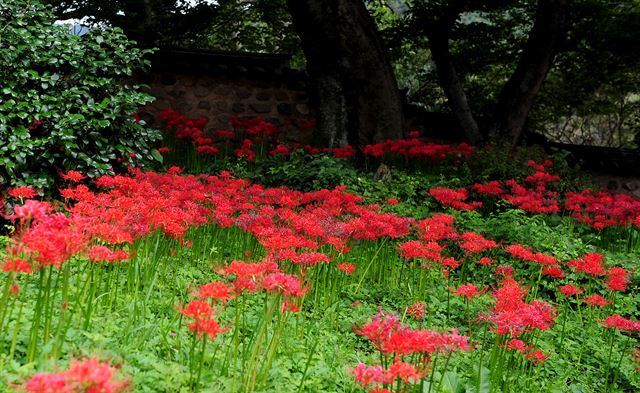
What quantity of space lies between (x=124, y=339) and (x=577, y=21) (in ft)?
38.5

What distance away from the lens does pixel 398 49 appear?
531 inches

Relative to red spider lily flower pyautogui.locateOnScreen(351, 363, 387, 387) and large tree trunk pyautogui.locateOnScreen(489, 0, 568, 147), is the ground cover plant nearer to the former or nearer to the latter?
red spider lily flower pyautogui.locateOnScreen(351, 363, 387, 387)

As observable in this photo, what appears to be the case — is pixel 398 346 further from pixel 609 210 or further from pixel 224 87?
pixel 224 87

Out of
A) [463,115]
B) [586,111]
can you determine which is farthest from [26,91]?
[586,111]

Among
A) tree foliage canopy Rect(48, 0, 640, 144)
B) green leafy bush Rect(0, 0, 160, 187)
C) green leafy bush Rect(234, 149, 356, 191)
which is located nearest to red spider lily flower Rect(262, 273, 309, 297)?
green leafy bush Rect(0, 0, 160, 187)

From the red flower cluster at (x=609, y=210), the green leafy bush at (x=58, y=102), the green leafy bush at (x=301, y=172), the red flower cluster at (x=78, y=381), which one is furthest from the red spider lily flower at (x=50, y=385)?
the green leafy bush at (x=301, y=172)

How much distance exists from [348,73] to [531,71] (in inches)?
142

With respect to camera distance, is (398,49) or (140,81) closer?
(140,81)

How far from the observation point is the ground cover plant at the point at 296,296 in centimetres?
205

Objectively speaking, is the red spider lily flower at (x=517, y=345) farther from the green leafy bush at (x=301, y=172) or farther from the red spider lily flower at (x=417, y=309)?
the green leafy bush at (x=301, y=172)

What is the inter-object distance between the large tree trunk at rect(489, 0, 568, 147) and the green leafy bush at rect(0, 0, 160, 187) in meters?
7.28

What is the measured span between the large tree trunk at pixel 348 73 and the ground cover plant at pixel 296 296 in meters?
2.30

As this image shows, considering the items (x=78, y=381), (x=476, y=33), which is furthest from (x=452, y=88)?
(x=78, y=381)

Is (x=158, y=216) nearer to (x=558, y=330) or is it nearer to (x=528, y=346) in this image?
(x=528, y=346)
